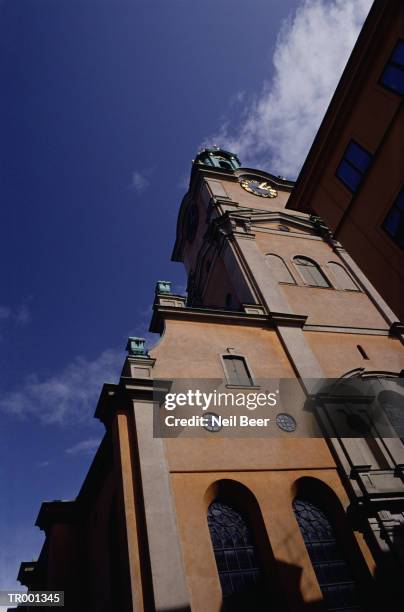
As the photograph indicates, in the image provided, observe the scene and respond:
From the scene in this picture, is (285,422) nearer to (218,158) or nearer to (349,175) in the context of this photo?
(349,175)

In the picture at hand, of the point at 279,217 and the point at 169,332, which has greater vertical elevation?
the point at 279,217

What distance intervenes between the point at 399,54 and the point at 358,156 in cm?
265

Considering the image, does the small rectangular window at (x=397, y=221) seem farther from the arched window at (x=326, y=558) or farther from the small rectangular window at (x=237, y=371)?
the arched window at (x=326, y=558)

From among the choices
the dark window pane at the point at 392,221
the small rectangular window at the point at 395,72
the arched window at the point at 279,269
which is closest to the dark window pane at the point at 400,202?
the dark window pane at the point at 392,221

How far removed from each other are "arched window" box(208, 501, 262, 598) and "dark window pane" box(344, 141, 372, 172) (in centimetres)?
1008

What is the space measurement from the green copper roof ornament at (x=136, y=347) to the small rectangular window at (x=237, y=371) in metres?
2.86

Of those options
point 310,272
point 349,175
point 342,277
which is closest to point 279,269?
point 310,272

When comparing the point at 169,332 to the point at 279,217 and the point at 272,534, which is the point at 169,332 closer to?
the point at 272,534

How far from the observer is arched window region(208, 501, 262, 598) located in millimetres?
10859

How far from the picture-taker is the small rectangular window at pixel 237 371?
15242mm

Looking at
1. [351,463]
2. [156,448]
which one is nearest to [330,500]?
[351,463]

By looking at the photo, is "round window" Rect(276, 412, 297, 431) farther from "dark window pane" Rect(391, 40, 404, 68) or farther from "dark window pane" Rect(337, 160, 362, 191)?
"dark window pane" Rect(391, 40, 404, 68)

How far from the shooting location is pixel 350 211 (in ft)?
44.3

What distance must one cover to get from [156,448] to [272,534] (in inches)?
142
